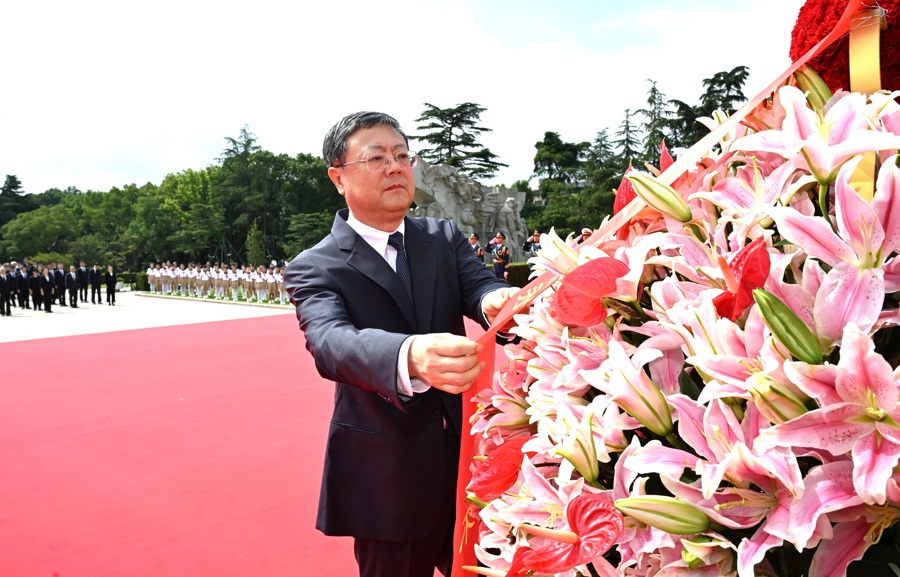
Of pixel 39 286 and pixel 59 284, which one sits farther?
pixel 59 284

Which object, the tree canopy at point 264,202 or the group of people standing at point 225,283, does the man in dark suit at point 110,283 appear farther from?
the tree canopy at point 264,202

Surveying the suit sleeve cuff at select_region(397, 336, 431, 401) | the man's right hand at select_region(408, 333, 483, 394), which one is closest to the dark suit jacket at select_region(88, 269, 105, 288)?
the suit sleeve cuff at select_region(397, 336, 431, 401)

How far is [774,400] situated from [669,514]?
0.15 m

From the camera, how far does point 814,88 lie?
A: 0.89 metres

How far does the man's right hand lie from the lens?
112 centimetres

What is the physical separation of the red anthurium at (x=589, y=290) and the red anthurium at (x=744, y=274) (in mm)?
152

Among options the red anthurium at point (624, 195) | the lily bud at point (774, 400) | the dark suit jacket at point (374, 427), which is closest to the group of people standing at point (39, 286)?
the dark suit jacket at point (374, 427)

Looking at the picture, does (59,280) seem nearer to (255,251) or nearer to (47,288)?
(47,288)

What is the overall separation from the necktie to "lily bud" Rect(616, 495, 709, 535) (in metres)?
1.32

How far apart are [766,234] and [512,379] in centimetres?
49

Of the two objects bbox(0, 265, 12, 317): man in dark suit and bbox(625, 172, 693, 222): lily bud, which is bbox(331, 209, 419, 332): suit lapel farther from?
bbox(0, 265, 12, 317): man in dark suit

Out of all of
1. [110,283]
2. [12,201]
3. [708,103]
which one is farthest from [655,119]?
[12,201]

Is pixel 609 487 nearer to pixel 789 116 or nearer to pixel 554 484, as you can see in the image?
pixel 554 484

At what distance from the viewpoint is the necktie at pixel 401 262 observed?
194cm
